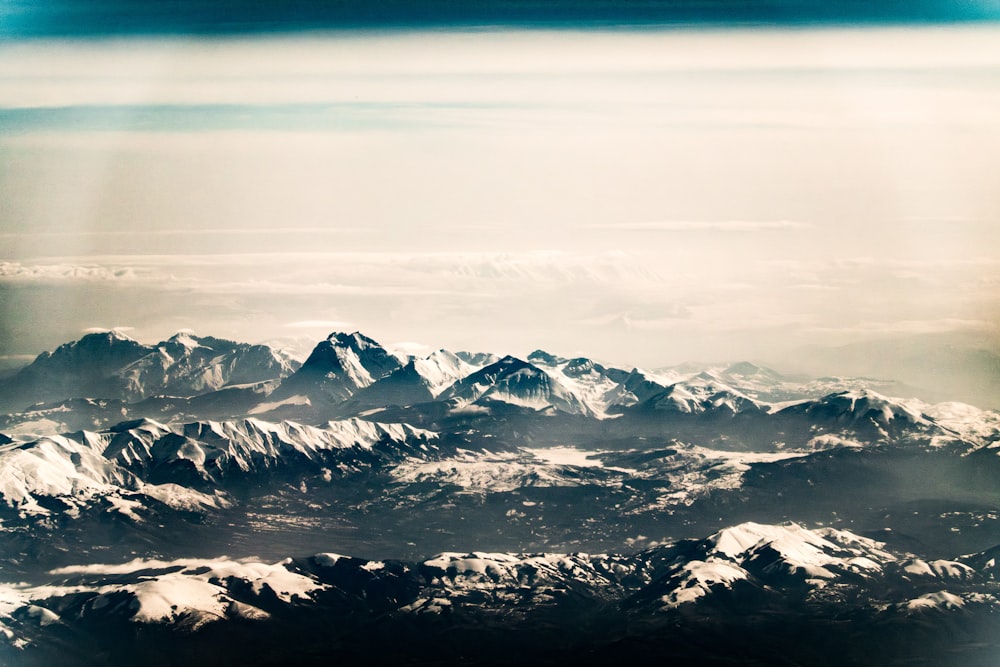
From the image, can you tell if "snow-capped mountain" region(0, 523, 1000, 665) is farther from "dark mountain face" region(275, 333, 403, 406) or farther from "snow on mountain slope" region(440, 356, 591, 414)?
"snow on mountain slope" region(440, 356, 591, 414)

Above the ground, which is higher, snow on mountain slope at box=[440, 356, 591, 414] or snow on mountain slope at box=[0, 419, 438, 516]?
snow on mountain slope at box=[440, 356, 591, 414]

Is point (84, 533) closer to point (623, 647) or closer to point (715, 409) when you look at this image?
point (623, 647)

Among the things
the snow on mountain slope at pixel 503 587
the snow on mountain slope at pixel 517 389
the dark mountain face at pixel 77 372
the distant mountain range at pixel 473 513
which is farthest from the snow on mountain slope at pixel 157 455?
the snow on mountain slope at pixel 503 587

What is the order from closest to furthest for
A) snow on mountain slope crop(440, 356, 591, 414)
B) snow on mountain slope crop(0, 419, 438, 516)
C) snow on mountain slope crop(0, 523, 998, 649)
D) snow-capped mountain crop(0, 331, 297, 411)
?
1. snow on mountain slope crop(0, 523, 998, 649)
2. snow on mountain slope crop(0, 419, 438, 516)
3. snow-capped mountain crop(0, 331, 297, 411)
4. snow on mountain slope crop(440, 356, 591, 414)

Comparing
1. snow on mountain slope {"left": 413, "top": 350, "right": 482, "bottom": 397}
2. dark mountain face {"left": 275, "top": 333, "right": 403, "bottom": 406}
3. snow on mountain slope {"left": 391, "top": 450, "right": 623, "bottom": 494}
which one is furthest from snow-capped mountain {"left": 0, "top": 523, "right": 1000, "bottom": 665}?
snow on mountain slope {"left": 413, "top": 350, "right": 482, "bottom": 397}

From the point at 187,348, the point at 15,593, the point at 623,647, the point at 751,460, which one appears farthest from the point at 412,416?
the point at 623,647

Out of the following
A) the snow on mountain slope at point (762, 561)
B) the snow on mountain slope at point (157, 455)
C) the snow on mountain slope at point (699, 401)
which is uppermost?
the snow on mountain slope at point (699, 401)

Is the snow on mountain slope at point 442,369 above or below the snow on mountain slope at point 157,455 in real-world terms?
above

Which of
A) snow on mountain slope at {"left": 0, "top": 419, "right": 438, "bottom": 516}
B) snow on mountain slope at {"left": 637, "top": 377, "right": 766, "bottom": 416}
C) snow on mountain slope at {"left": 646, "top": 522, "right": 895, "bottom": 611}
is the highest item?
snow on mountain slope at {"left": 637, "top": 377, "right": 766, "bottom": 416}

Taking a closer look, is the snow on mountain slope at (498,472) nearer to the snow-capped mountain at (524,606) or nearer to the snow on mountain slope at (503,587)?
the snow on mountain slope at (503,587)
